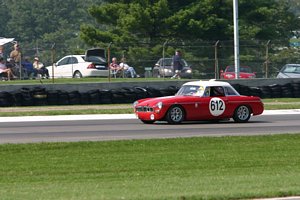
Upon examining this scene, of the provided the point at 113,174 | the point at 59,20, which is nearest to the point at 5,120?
the point at 113,174

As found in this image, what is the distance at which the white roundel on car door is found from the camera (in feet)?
78.2

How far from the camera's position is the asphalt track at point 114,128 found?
2036 cm

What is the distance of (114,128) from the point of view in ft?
A: 74.5

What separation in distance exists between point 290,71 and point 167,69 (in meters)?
5.96

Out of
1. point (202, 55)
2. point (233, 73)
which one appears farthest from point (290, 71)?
point (202, 55)

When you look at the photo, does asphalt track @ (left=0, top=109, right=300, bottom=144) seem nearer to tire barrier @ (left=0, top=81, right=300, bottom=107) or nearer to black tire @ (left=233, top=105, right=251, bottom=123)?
black tire @ (left=233, top=105, right=251, bottom=123)

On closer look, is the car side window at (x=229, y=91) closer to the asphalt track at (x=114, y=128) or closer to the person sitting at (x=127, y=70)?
the asphalt track at (x=114, y=128)

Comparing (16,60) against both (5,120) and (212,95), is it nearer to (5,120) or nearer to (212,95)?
(5,120)

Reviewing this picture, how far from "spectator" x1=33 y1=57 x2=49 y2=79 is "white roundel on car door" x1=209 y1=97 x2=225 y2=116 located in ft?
48.5

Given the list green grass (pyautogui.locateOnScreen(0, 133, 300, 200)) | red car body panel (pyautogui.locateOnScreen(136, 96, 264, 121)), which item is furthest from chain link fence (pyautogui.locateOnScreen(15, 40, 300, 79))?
green grass (pyautogui.locateOnScreen(0, 133, 300, 200))

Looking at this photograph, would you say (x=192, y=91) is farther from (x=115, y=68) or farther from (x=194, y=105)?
(x=115, y=68)

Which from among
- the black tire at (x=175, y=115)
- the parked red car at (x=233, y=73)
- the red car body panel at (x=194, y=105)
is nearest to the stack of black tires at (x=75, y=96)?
the parked red car at (x=233, y=73)

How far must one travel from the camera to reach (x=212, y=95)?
949 inches

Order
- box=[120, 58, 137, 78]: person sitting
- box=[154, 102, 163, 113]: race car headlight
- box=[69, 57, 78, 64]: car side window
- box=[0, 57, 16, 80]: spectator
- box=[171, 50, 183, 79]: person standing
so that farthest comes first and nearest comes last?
box=[69, 57, 78, 64]: car side window → box=[120, 58, 137, 78]: person sitting → box=[171, 50, 183, 79]: person standing → box=[0, 57, 16, 80]: spectator → box=[154, 102, 163, 113]: race car headlight
